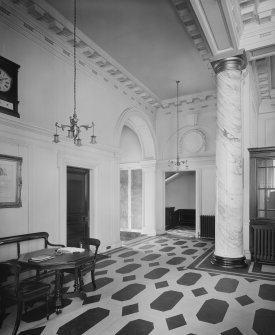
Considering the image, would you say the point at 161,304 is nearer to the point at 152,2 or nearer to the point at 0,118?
the point at 0,118

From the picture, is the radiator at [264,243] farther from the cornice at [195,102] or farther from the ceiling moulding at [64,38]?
the ceiling moulding at [64,38]

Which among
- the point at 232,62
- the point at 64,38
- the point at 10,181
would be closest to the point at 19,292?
the point at 10,181

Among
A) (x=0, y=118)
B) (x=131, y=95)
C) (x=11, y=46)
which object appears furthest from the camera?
(x=131, y=95)

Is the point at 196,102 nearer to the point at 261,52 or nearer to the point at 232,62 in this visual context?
the point at 261,52

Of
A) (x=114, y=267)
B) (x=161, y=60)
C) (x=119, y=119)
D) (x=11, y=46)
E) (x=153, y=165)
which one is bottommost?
(x=114, y=267)

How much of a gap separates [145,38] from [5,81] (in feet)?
11.1

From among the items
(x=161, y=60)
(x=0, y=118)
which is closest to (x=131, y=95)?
(x=161, y=60)

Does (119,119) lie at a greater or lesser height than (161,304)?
greater

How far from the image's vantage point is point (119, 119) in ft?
28.6

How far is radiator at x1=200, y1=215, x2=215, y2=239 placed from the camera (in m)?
9.73

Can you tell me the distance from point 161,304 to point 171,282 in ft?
3.33

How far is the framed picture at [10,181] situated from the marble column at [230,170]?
418 centimetres

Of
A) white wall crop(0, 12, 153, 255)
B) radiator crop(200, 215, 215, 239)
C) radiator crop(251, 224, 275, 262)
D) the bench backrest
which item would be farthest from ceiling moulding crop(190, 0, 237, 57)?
radiator crop(200, 215, 215, 239)

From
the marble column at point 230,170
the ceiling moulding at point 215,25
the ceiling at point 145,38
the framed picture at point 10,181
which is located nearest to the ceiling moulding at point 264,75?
the ceiling at point 145,38
